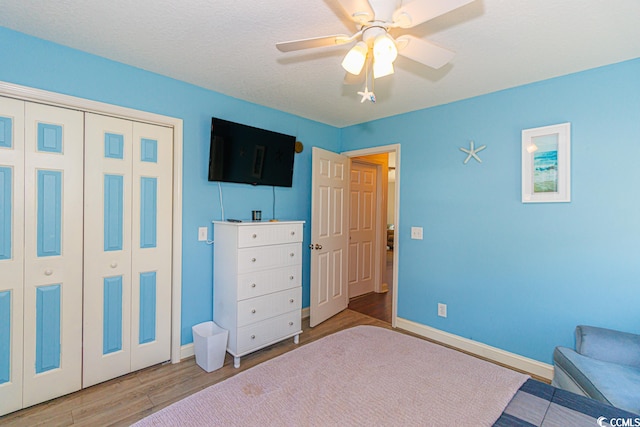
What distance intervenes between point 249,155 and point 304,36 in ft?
4.29

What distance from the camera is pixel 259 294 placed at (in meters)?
2.66

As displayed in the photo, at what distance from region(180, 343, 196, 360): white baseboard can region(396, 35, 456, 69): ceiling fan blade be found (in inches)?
110

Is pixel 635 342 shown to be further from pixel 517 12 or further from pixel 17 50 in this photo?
pixel 17 50

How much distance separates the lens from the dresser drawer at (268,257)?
Result: 100 inches

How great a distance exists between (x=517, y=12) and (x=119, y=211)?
291cm

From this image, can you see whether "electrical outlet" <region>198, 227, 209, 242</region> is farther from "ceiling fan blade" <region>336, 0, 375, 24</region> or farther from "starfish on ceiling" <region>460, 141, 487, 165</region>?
"starfish on ceiling" <region>460, 141, 487, 165</region>

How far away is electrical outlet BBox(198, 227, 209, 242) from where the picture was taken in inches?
106

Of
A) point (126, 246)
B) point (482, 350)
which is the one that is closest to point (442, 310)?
point (482, 350)

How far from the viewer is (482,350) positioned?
2.73 m

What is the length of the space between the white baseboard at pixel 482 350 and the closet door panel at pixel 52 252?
2977 mm

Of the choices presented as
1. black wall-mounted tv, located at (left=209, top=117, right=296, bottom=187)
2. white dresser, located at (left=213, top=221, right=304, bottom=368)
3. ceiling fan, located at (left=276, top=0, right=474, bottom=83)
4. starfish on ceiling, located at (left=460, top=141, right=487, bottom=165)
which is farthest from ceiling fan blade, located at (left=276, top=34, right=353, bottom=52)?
starfish on ceiling, located at (left=460, top=141, right=487, bottom=165)

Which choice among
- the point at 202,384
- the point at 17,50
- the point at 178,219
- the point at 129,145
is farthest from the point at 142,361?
the point at 17,50

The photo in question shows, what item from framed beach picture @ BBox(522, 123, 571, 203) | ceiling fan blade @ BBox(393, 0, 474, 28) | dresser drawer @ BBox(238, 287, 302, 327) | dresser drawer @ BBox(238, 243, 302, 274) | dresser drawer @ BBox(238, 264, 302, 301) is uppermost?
ceiling fan blade @ BBox(393, 0, 474, 28)

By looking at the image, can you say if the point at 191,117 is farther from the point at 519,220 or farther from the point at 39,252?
the point at 519,220
